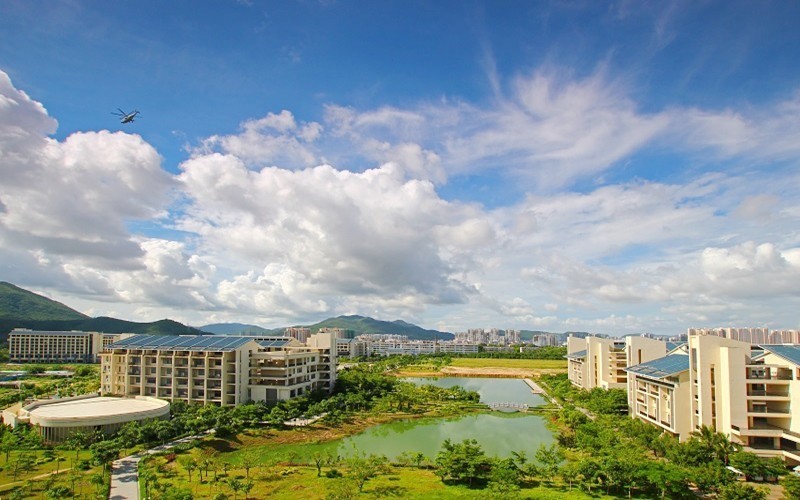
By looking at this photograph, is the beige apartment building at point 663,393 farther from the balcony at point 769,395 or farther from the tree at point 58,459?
the tree at point 58,459

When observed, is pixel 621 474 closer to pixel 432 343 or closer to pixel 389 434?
pixel 389 434

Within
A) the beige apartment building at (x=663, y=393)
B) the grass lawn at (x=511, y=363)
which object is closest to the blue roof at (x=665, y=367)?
the beige apartment building at (x=663, y=393)

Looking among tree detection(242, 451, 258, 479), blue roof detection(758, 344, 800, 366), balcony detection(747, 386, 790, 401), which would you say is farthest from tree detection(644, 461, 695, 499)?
tree detection(242, 451, 258, 479)

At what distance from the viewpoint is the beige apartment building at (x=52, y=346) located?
213 feet

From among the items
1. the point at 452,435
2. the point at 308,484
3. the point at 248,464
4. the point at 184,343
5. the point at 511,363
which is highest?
the point at 184,343

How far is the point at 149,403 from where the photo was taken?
25.5m

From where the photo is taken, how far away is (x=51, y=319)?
94500 mm

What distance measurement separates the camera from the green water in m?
21.6

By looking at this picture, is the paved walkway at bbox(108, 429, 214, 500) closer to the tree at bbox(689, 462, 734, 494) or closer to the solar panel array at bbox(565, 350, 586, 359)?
the tree at bbox(689, 462, 734, 494)

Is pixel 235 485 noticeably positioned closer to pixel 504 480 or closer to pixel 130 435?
pixel 130 435

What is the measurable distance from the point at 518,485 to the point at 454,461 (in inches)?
84.1

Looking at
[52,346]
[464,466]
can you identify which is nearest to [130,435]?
[464,466]

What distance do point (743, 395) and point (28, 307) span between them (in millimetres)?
116101

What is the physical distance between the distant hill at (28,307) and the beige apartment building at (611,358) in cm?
9365
